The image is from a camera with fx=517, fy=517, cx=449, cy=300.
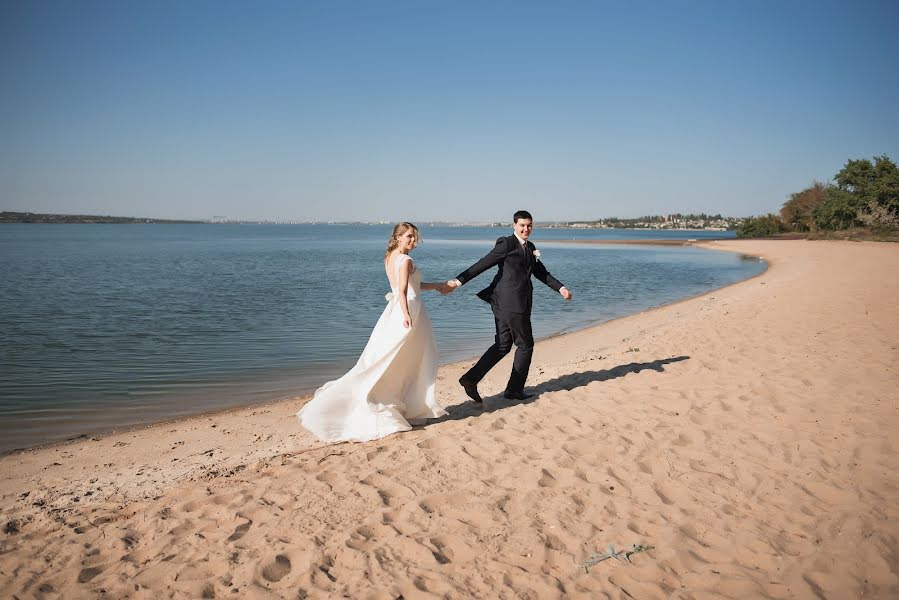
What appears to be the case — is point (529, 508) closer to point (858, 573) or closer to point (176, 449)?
point (858, 573)

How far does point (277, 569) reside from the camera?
3.38 m

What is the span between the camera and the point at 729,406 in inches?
255

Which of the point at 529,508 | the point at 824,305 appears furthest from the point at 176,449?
the point at 824,305

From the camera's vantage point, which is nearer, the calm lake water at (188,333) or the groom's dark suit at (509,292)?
the groom's dark suit at (509,292)

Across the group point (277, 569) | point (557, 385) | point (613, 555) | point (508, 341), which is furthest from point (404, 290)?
point (557, 385)

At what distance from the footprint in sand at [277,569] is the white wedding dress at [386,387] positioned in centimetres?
203

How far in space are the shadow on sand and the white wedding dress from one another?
521mm

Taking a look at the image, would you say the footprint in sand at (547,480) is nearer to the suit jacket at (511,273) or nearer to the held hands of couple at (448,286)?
the suit jacket at (511,273)

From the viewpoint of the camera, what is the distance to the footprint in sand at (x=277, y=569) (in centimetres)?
331

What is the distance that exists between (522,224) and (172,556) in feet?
16.2

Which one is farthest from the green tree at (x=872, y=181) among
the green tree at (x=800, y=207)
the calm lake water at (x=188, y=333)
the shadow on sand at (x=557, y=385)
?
the shadow on sand at (x=557, y=385)

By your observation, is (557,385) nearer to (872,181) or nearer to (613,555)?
(613,555)

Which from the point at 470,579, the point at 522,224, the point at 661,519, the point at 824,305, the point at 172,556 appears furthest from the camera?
the point at 824,305

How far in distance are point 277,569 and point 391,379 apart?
2.60 metres
